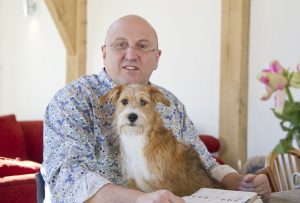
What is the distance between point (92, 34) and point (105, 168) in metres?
3.68

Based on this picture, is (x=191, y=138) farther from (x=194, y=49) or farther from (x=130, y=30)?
(x=194, y=49)

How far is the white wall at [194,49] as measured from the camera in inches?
127

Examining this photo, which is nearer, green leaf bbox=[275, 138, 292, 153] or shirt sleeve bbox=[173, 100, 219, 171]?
green leaf bbox=[275, 138, 292, 153]

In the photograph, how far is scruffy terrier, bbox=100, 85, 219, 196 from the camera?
1332 millimetres

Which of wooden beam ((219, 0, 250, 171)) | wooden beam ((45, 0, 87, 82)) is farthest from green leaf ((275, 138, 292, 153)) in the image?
wooden beam ((45, 0, 87, 82))

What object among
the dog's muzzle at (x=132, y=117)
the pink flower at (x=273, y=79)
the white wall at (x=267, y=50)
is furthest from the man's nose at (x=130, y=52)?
the white wall at (x=267, y=50)

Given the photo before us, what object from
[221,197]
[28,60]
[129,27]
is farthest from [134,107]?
[28,60]

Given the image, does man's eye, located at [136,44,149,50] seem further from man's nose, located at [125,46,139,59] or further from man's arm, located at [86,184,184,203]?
man's arm, located at [86,184,184,203]

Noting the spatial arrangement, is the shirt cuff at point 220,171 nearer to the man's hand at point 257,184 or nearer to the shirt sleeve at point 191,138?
the shirt sleeve at point 191,138

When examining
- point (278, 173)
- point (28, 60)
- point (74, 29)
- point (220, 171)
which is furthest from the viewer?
point (28, 60)

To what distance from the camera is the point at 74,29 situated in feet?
16.7

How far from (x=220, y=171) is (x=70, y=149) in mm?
687

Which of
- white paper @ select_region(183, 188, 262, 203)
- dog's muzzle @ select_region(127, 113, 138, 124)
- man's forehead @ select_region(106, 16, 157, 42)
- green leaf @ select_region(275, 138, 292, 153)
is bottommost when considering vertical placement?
white paper @ select_region(183, 188, 262, 203)

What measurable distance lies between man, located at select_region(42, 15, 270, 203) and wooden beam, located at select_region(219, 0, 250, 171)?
1.51 meters
